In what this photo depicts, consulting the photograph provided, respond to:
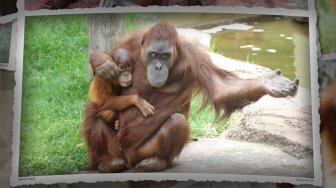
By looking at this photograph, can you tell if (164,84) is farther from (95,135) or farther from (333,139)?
(333,139)

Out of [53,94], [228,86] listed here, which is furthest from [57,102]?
[228,86]

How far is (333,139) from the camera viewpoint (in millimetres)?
826

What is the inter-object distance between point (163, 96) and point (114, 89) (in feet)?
0.26

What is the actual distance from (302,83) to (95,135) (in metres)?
0.35

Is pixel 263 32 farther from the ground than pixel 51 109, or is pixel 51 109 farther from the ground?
pixel 263 32

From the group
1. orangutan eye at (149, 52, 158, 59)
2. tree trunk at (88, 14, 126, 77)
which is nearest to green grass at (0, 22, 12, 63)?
tree trunk at (88, 14, 126, 77)

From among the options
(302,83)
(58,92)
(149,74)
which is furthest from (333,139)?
(58,92)

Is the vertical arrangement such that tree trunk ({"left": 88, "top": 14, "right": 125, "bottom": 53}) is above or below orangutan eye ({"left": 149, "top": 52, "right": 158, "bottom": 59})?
above

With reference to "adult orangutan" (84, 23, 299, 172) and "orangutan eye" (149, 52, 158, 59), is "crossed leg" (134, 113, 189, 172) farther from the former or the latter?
"orangutan eye" (149, 52, 158, 59)

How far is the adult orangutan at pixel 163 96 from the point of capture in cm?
79

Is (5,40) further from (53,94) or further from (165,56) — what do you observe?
(165,56)

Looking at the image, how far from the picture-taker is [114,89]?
31.6 inches

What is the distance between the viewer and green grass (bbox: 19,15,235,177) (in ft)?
2.62

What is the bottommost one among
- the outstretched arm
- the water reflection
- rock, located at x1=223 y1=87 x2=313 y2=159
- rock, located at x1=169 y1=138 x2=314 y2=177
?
rock, located at x1=169 y1=138 x2=314 y2=177
